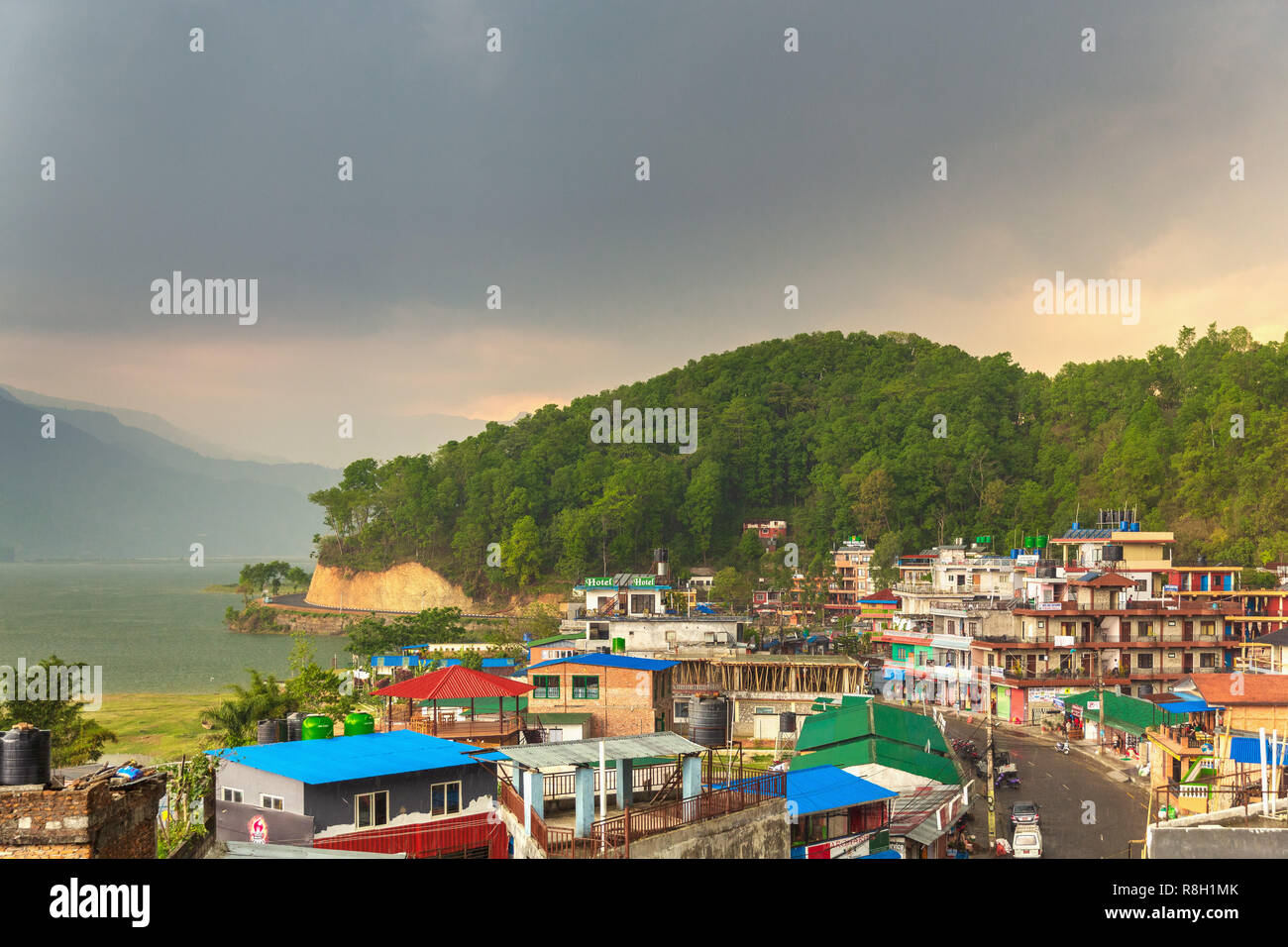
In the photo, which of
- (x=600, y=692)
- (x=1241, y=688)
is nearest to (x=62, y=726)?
(x=600, y=692)

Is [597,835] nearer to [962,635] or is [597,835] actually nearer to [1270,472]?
[962,635]

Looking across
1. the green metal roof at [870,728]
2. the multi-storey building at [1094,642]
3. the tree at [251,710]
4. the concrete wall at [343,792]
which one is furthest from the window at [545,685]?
the multi-storey building at [1094,642]

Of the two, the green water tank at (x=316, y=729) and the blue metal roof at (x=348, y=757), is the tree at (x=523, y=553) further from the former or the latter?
the blue metal roof at (x=348, y=757)

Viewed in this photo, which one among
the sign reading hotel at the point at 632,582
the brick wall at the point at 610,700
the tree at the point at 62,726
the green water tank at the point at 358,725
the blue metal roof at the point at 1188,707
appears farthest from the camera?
the sign reading hotel at the point at 632,582

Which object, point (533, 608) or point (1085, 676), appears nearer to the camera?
point (1085, 676)

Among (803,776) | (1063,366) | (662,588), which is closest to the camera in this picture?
(803,776)

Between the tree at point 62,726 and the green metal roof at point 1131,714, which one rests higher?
the tree at point 62,726

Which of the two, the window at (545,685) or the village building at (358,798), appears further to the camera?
the window at (545,685)
